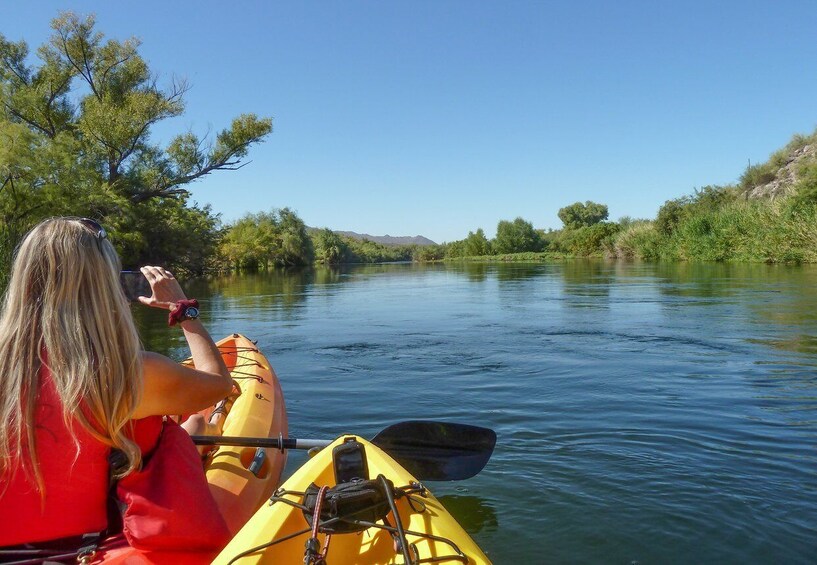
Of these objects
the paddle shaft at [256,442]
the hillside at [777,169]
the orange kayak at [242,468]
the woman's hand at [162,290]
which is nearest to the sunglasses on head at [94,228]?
the woman's hand at [162,290]

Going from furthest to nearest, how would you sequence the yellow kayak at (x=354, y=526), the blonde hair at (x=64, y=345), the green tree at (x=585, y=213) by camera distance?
the green tree at (x=585, y=213)
the yellow kayak at (x=354, y=526)
the blonde hair at (x=64, y=345)

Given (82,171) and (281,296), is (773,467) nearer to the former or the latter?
(281,296)

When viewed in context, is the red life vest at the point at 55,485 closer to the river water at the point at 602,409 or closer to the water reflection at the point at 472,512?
the river water at the point at 602,409

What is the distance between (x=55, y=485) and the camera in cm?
186

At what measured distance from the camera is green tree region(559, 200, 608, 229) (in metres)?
111

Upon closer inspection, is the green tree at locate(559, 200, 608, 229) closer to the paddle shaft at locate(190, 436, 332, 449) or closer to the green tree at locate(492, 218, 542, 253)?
the green tree at locate(492, 218, 542, 253)

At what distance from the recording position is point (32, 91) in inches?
1042

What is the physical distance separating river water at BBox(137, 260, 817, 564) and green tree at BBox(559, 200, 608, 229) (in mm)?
99201

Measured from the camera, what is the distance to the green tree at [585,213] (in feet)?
363

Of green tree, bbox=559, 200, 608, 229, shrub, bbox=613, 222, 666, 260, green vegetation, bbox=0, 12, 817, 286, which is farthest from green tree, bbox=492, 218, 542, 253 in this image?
green vegetation, bbox=0, 12, 817, 286

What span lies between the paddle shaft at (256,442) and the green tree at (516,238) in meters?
91.1

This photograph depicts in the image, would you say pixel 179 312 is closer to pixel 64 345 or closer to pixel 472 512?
pixel 64 345

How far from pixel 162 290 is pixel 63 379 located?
24.2 inches

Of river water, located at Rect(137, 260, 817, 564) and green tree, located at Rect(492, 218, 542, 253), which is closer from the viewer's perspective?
river water, located at Rect(137, 260, 817, 564)
